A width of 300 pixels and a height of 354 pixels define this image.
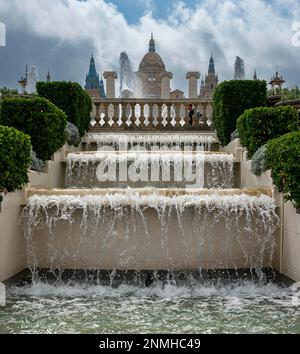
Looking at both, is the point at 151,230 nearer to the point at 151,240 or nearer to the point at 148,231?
the point at 148,231

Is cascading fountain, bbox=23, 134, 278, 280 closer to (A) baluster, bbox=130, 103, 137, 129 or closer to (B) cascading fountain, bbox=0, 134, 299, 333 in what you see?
(B) cascading fountain, bbox=0, 134, 299, 333

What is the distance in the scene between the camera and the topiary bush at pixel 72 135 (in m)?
11.7

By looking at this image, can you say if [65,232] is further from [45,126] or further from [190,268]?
[45,126]

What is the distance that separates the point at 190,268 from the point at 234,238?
801 millimetres

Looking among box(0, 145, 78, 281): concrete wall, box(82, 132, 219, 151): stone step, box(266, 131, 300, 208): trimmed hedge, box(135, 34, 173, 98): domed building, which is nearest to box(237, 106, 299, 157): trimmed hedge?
box(266, 131, 300, 208): trimmed hedge

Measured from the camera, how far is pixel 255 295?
6.20 m

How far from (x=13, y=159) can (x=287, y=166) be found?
12.6 feet

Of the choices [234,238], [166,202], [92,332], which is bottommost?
[92,332]

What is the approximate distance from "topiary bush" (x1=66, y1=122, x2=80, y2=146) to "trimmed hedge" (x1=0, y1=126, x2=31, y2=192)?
430 cm

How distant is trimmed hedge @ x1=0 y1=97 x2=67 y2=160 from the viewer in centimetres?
979

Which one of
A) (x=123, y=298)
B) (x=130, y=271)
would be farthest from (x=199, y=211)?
(x=123, y=298)

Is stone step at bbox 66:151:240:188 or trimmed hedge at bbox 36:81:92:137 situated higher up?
trimmed hedge at bbox 36:81:92:137

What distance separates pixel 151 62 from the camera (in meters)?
80.2

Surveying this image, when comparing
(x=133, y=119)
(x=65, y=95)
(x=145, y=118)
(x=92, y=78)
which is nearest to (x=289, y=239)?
(x=65, y=95)
